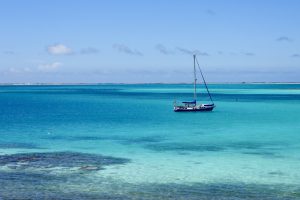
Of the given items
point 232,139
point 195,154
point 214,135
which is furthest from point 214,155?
point 214,135

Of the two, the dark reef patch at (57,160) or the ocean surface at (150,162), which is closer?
the ocean surface at (150,162)

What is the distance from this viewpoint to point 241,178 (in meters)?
22.0

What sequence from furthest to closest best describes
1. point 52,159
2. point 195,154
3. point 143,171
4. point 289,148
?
point 289,148 → point 195,154 → point 52,159 → point 143,171

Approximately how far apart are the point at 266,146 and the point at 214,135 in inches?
292

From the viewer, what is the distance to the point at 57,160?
26.6m

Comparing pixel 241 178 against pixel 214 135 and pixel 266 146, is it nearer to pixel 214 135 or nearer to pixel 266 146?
pixel 266 146

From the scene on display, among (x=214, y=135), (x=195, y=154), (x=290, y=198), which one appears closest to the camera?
(x=290, y=198)

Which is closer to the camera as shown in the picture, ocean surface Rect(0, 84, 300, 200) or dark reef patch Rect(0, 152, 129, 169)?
ocean surface Rect(0, 84, 300, 200)

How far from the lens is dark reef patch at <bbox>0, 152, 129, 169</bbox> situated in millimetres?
24891

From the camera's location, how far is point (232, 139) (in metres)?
36.3

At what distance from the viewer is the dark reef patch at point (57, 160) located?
24.9 m

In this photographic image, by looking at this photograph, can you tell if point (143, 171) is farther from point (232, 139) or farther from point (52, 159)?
point (232, 139)

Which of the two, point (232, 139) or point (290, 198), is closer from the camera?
point (290, 198)

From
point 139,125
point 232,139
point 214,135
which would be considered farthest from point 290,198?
point 139,125
